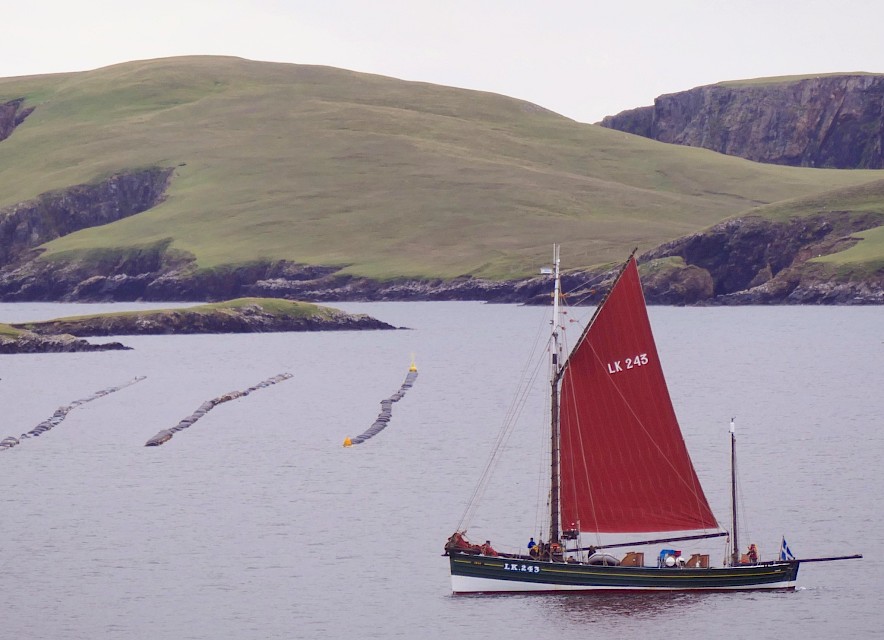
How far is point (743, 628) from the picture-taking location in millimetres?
43844

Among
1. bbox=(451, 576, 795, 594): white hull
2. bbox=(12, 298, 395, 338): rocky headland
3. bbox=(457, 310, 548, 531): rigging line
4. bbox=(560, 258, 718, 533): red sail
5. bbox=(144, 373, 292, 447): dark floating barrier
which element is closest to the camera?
bbox=(451, 576, 795, 594): white hull

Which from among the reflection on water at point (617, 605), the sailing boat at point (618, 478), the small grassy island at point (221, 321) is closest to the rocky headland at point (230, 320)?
the small grassy island at point (221, 321)

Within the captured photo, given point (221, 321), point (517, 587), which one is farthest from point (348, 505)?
point (221, 321)

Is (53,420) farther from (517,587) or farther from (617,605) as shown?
(617,605)

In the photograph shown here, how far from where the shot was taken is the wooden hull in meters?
46.8

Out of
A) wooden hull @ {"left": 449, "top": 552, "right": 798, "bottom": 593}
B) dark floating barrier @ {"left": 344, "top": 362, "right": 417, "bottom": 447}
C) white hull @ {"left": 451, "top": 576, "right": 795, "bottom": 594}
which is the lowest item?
dark floating barrier @ {"left": 344, "top": 362, "right": 417, "bottom": 447}

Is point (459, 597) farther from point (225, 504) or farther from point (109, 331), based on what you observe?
point (109, 331)

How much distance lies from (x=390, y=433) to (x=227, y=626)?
42.7 meters

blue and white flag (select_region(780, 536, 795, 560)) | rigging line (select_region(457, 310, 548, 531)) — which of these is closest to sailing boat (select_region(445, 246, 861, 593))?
blue and white flag (select_region(780, 536, 795, 560))

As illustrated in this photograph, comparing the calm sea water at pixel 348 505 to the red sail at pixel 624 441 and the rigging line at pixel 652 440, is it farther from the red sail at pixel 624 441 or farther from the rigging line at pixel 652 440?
the rigging line at pixel 652 440

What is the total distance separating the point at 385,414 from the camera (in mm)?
95500

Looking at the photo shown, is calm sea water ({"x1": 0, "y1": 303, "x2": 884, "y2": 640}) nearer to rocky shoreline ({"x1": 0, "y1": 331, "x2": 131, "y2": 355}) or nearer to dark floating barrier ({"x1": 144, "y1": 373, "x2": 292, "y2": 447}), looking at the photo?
dark floating barrier ({"x1": 144, "y1": 373, "x2": 292, "y2": 447})

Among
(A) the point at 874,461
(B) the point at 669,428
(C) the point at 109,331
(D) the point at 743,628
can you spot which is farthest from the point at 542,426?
(C) the point at 109,331

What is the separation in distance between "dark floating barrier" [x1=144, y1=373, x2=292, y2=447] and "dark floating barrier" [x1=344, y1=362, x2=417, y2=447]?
9644 mm
